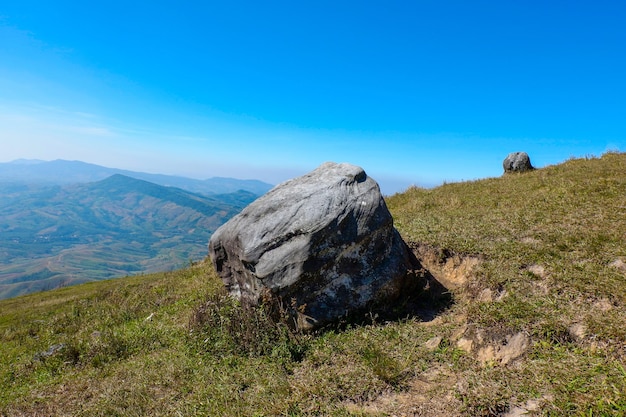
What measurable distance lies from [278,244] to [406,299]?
4.38 metres

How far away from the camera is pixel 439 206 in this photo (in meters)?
20.7

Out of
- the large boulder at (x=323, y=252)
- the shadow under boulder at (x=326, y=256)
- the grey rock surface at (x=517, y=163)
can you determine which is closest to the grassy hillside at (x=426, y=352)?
the shadow under boulder at (x=326, y=256)

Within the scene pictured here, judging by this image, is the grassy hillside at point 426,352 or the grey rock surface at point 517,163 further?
the grey rock surface at point 517,163

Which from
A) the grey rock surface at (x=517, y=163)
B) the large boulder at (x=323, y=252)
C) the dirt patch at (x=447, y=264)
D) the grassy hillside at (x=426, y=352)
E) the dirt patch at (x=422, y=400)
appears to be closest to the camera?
the dirt patch at (x=422, y=400)

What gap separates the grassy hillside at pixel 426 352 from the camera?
20.4 ft

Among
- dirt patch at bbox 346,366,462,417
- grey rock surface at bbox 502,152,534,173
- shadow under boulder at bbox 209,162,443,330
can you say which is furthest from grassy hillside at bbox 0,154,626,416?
grey rock surface at bbox 502,152,534,173

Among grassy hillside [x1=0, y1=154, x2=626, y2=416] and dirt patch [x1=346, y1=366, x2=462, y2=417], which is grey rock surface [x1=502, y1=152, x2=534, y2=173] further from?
dirt patch [x1=346, y1=366, x2=462, y2=417]

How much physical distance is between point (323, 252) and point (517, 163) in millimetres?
24871

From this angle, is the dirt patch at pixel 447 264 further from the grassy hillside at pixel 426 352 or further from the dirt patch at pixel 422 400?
the dirt patch at pixel 422 400

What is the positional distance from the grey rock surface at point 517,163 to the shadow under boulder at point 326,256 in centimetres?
2132

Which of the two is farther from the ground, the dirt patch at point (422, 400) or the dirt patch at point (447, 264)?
Answer: the dirt patch at point (447, 264)

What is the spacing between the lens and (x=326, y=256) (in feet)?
32.6

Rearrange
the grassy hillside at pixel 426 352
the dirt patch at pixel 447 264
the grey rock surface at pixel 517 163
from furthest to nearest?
the grey rock surface at pixel 517 163 < the dirt patch at pixel 447 264 < the grassy hillside at pixel 426 352

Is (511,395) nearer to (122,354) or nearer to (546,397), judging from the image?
(546,397)
